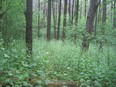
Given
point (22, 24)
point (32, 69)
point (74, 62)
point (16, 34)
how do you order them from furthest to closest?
1. point (22, 24)
2. point (16, 34)
3. point (74, 62)
4. point (32, 69)

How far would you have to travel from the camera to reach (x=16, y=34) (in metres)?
12.7

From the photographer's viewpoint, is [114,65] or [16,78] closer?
[16,78]

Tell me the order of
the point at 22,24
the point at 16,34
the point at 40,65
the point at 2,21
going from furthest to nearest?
the point at 22,24 < the point at 16,34 < the point at 2,21 < the point at 40,65

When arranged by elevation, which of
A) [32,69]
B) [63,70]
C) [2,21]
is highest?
[2,21]

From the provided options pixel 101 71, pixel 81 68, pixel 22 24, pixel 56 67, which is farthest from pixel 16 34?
pixel 101 71

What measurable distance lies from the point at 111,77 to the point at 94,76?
418mm

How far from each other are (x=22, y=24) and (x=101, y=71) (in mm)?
8512

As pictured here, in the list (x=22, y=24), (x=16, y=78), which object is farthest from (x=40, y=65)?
(x=22, y=24)

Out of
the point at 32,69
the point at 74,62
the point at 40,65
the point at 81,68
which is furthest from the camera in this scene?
the point at 74,62

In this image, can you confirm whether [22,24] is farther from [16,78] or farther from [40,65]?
[16,78]

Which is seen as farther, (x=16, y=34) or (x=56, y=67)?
(x=16, y=34)

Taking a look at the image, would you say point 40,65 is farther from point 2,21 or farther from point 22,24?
point 22,24

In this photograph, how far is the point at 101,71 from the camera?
5.98 m

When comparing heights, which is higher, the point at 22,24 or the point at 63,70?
the point at 22,24
